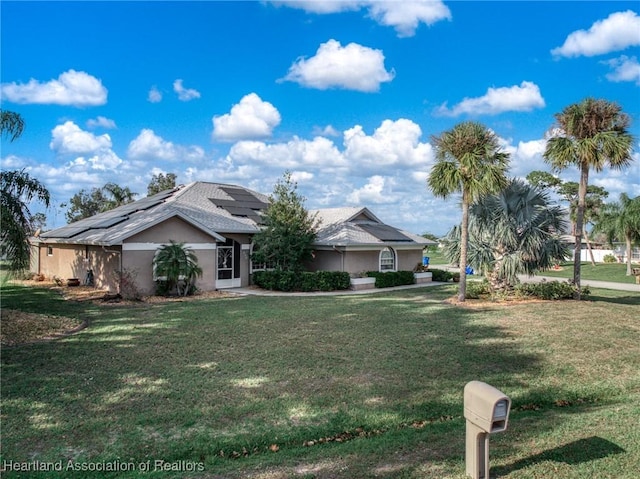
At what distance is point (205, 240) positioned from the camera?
2031 centimetres

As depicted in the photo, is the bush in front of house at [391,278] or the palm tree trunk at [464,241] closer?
the palm tree trunk at [464,241]

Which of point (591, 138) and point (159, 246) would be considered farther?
point (159, 246)

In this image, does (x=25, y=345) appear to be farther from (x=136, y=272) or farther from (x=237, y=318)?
(x=136, y=272)

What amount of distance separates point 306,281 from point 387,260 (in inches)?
235

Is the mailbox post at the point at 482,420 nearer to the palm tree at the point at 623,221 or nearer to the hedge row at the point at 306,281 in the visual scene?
the hedge row at the point at 306,281

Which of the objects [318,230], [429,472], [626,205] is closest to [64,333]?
[429,472]

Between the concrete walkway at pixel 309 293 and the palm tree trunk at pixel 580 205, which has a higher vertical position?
the palm tree trunk at pixel 580 205

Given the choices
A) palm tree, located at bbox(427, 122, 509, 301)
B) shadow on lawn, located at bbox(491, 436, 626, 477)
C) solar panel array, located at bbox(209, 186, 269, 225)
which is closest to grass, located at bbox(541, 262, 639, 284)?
palm tree, located at bbox(427, 122, 509, 301)

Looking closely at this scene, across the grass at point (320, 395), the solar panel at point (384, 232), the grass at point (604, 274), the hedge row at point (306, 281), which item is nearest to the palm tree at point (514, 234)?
the grass at point (320, 395)

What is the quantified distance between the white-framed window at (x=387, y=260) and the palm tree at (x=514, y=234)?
8.19m

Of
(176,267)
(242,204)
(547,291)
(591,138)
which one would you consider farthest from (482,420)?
(242,204)

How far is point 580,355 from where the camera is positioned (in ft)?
29.8

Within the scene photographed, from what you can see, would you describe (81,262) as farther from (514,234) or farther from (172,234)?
(514,234)

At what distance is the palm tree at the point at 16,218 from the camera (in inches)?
421
